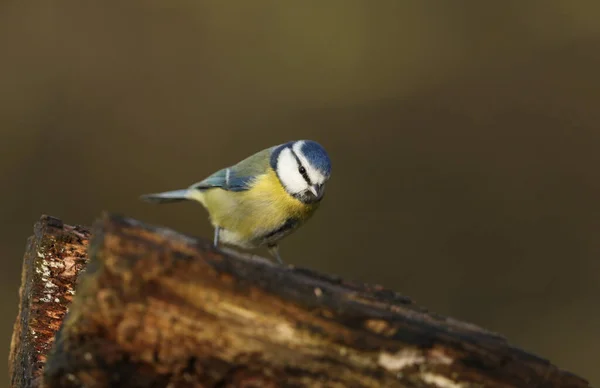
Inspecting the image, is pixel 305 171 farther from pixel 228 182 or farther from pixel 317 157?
pixel 228 182

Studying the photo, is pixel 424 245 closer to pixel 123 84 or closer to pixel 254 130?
pixel 254 130

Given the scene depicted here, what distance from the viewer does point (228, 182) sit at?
228cm

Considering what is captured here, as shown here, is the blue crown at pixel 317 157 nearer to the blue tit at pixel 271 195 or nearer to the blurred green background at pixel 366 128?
the blue tit at pixel 271 195

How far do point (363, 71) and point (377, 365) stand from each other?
3.12 m

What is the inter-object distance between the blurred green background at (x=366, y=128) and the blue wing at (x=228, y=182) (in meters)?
1.18

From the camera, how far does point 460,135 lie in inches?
152

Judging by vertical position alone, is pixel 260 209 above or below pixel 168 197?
below

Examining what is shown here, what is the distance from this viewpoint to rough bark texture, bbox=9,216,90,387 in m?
1.49

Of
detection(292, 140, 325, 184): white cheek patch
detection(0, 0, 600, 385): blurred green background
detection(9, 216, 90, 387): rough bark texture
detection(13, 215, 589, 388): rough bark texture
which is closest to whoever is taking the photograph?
Result: detection(13, 215, 589, 388): rough bark texture

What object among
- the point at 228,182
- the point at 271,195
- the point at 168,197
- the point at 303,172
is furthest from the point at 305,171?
the point at 168,197

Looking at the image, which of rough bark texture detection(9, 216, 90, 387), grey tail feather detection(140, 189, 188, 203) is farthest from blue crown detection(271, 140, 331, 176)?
rough bark texture detection(9, 216, 90, 387)

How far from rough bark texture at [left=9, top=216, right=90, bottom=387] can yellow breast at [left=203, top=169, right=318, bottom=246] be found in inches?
28.0

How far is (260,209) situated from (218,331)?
1.21 m

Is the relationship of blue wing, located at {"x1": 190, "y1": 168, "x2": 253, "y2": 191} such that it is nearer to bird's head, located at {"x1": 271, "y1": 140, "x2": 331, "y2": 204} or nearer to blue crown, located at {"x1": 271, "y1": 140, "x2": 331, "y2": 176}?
bird's head, located at {"x1": 271, "y1": 140, "x2": 331, "y2": 204}
